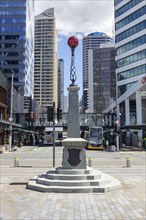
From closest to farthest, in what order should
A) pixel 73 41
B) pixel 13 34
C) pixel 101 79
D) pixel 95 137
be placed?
1. pixel 73 41
2. pixel 95 137
3. pixel 13 34
4. pixel 101 79

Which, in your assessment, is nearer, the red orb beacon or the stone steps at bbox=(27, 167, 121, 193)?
the stone steps at bbox=(27, 167, 121, 193)

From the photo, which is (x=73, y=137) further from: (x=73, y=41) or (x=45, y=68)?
(x=45, y=68)

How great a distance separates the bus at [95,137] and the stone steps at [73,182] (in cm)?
3563

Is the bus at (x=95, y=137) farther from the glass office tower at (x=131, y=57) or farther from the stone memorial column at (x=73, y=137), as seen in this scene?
the stone memorial column at (x=73, y=137)

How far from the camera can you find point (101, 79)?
15650 centimetres

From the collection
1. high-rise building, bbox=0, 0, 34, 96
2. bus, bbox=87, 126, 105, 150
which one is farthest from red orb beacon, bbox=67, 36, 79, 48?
high-rise building, bbox=0, 0, 34, 96

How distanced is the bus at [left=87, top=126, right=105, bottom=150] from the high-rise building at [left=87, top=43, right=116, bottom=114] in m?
101

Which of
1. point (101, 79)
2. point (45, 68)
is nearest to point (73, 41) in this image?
point (101, 79)

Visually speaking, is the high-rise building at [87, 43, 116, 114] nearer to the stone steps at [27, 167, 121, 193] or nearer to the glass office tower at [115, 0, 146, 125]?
the glass office tower at [115, 0, 146, 125]

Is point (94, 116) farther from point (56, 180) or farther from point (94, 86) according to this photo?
point (94, 86)

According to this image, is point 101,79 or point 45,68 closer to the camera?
point 101,79

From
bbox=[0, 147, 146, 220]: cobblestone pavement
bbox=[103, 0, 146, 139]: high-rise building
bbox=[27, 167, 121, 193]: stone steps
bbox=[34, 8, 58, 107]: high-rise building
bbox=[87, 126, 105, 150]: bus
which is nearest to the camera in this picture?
bbox=[0, 147, 146, 220]: cobblestone pavement

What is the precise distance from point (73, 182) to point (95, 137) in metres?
37.2

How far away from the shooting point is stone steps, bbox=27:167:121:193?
39.5ft
